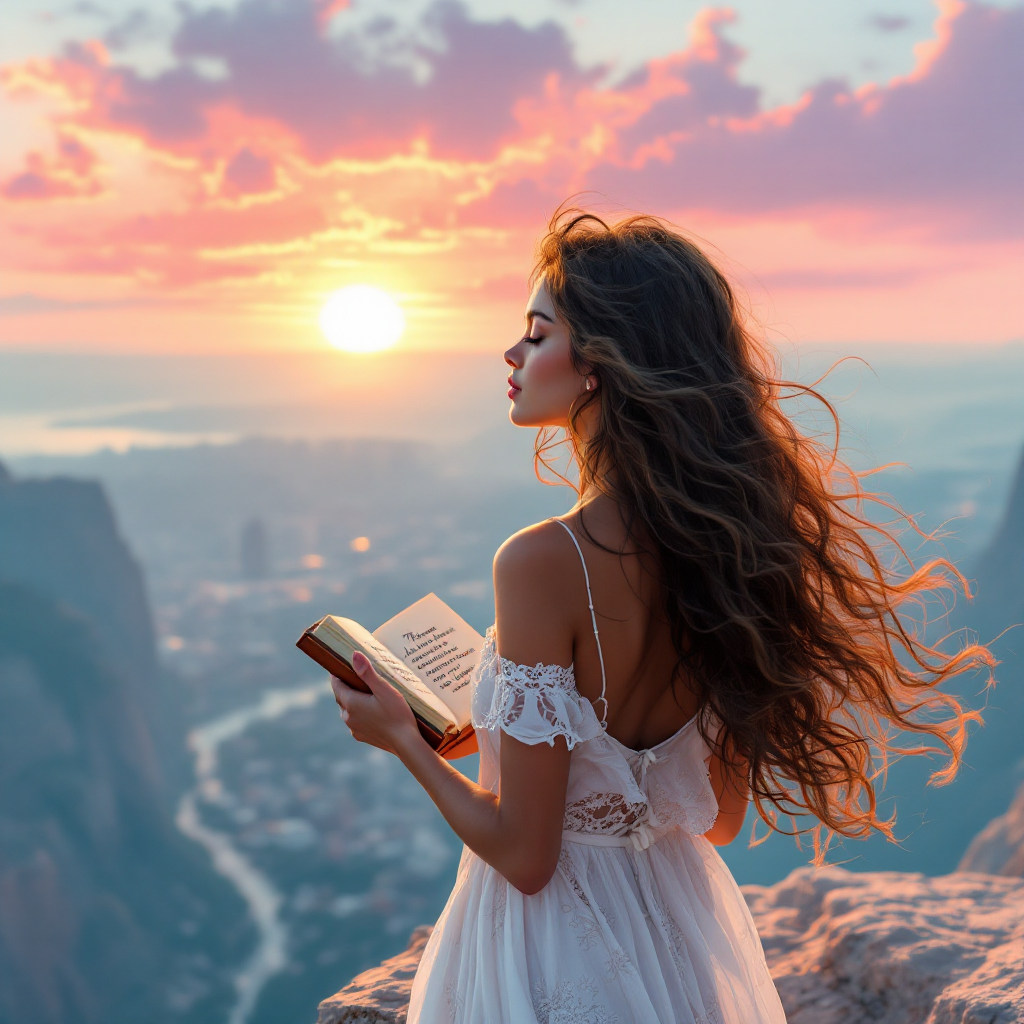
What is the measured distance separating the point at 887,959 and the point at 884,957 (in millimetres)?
18

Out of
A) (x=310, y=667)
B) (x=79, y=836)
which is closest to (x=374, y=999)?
(x=79, y=836)

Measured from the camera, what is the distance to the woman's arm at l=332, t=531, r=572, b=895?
1.44 meters

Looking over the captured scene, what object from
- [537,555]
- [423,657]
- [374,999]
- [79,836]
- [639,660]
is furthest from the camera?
[79,836]

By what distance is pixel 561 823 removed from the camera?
4.99ft

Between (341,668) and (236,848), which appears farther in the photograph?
(236,848)

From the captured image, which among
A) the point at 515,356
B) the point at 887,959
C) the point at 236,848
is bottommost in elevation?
the point at 887,959

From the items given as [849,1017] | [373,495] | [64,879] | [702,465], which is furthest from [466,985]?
[373,495]

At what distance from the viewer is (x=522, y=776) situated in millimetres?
1486

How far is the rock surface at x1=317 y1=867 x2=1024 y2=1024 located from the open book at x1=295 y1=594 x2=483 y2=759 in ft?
3.76

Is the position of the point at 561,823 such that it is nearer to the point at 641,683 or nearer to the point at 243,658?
the point at 641,683

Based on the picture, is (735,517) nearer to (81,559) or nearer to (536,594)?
(536,594)

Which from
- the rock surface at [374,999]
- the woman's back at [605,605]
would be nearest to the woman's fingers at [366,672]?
the woman's back at [605,605]

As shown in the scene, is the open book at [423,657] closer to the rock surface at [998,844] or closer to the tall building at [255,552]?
the rock surface at [998,844]

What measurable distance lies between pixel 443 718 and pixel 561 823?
0.31 m
